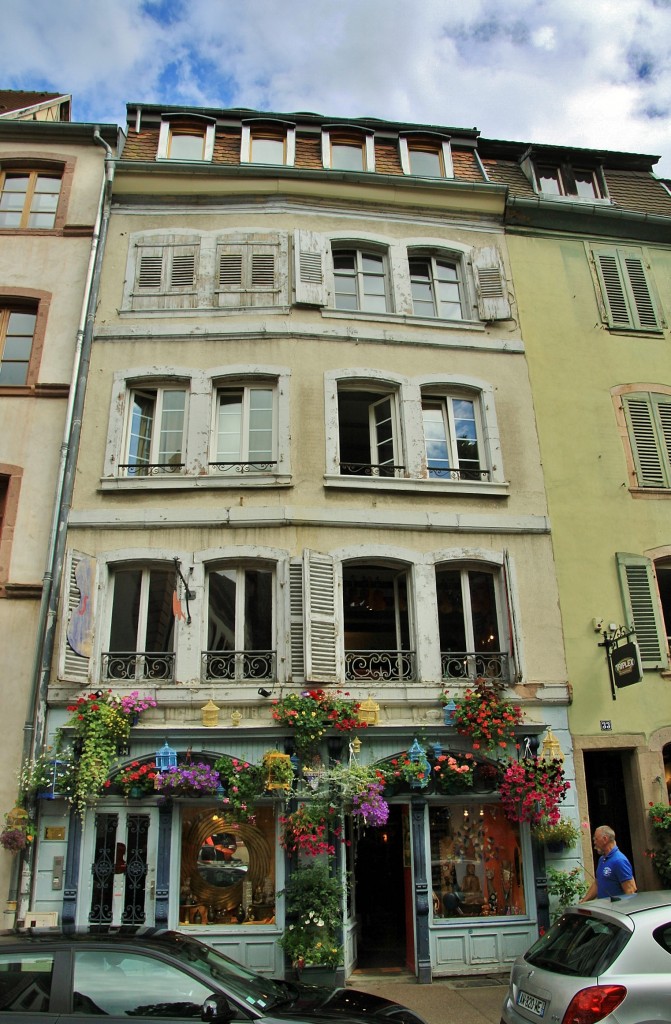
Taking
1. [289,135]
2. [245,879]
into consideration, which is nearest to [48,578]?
[245,879]

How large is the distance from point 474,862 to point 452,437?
6.46 meters

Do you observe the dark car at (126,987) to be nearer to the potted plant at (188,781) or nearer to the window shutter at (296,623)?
the potted plant at (188,781)

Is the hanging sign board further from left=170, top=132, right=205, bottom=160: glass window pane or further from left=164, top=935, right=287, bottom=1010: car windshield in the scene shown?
left=170, top=132, right=205, bottom=160: glass window pane

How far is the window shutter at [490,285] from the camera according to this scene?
13.2 meters

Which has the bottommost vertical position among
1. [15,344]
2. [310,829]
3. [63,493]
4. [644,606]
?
[310,829]

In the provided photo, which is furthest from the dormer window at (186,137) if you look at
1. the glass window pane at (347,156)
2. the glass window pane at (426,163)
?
the glass window pane at (426,163)

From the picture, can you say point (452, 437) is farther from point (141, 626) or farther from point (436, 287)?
point (141, 626)

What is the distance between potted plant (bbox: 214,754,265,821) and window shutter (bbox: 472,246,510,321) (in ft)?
28.2

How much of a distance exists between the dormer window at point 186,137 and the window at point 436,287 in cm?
464

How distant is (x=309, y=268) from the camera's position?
12930mm

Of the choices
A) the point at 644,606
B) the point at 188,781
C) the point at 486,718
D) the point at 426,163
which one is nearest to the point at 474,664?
the point at 486,718

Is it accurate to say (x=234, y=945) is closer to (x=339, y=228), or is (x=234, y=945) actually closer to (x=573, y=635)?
(x=573, y=635)

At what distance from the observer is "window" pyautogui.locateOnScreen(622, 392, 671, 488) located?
12.4 m

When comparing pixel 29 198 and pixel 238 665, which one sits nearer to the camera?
pixel 238 665
